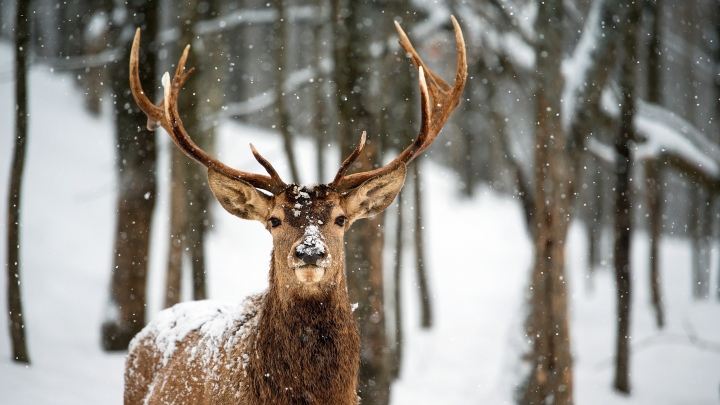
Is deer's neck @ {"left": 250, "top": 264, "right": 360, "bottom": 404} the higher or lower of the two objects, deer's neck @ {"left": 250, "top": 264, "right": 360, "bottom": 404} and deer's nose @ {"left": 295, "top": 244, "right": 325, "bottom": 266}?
the lower

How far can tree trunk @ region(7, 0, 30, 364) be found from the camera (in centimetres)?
853

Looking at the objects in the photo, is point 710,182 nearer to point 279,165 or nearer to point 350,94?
point 350,94

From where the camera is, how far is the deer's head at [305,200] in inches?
163

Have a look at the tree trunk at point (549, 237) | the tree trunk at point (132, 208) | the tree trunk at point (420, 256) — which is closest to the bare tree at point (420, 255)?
the tree trunk at point (420, 256)

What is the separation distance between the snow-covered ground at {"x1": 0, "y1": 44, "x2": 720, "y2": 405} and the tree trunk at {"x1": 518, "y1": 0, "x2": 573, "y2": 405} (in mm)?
548

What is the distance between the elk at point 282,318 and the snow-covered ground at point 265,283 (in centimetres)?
340

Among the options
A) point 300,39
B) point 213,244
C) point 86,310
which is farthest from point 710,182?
point 300,39

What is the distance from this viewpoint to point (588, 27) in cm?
864

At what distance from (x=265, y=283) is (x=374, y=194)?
12404mm

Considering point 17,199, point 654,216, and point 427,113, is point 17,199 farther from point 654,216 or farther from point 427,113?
point 654,216

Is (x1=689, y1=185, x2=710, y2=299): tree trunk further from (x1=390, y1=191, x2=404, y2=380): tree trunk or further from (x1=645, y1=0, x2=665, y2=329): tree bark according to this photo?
(x1=390, y1=191, x2=404, y2=380): tree trunk

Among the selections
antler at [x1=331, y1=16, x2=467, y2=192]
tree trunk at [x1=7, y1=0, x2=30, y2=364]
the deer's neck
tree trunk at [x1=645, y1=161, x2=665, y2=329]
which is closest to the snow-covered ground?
tree trunk at [x1=7, y1=0, x2=30, y2=364]

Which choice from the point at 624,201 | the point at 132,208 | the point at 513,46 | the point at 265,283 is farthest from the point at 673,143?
the point at 265,283

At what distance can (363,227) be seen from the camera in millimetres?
7539
